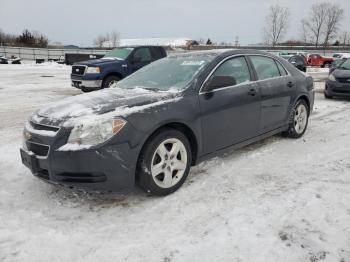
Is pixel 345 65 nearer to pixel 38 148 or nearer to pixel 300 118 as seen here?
pixel 300 118

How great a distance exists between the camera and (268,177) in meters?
4.14

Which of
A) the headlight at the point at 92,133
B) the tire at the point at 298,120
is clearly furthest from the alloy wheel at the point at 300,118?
the headlight at the point at 92,133

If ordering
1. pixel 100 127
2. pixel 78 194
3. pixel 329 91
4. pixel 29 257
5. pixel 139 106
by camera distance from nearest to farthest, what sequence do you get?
pixel 29 257 < pixel 100 127 < pixel 139 106 < pixel 78 194 < pixel 329 91

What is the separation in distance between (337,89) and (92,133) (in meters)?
8.88

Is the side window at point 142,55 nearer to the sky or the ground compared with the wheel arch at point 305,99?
nearer to the sky

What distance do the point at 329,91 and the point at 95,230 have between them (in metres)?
9.24

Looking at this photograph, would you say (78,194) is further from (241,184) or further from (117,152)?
(241,184)

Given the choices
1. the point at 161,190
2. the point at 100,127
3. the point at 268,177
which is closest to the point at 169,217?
the point at 161,190

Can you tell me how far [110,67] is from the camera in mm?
11141

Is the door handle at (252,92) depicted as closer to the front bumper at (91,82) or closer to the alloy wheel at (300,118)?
the alloy wheel at (300,118)

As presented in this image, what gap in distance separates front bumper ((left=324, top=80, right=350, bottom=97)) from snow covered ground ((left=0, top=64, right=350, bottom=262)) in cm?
583

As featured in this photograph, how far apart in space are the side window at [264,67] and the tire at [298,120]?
73 cm

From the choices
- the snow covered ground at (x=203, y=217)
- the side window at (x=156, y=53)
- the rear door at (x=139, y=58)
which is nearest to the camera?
the snow covered ground at (x=203, y=217)

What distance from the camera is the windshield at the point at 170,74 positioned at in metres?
4.16
